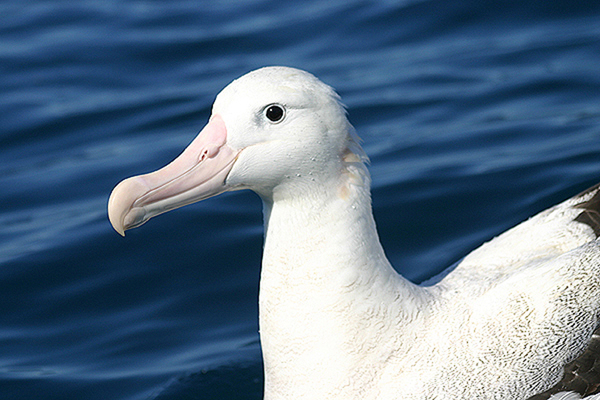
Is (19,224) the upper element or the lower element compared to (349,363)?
upper

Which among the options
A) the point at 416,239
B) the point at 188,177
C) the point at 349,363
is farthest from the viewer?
the point at 416,239

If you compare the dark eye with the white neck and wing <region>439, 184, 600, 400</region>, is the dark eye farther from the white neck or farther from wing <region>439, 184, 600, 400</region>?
wing <region>439, 184, 600, 400</region>

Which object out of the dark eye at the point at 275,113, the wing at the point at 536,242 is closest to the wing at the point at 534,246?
the wing at the point at 536,242

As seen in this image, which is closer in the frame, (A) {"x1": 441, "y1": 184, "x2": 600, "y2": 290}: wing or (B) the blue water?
(A) {"x1": 441, "y1": 184, "x2": 600, "y2": 290}: wing

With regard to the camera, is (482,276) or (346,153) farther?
(482,276)

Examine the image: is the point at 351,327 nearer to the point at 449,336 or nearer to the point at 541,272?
the point at 449,336

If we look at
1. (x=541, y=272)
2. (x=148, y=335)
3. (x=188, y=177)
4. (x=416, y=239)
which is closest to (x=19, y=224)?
(x=148, y=335)

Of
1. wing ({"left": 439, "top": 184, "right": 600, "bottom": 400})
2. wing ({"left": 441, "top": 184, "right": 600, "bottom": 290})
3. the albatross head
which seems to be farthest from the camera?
wing ({"left": 441, "top": 184, "right": 600, "bottom": 290})

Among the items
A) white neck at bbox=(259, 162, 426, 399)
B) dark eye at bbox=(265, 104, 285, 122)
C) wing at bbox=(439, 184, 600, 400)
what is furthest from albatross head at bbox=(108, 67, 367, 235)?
wing at bbox=(439, 184, 600, 400)

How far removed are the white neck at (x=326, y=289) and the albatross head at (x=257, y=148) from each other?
11cm

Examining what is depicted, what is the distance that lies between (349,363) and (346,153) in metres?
0.83

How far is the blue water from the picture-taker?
17.1ft

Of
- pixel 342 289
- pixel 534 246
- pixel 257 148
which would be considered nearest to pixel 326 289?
pixel 342 289

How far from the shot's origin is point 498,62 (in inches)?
335
